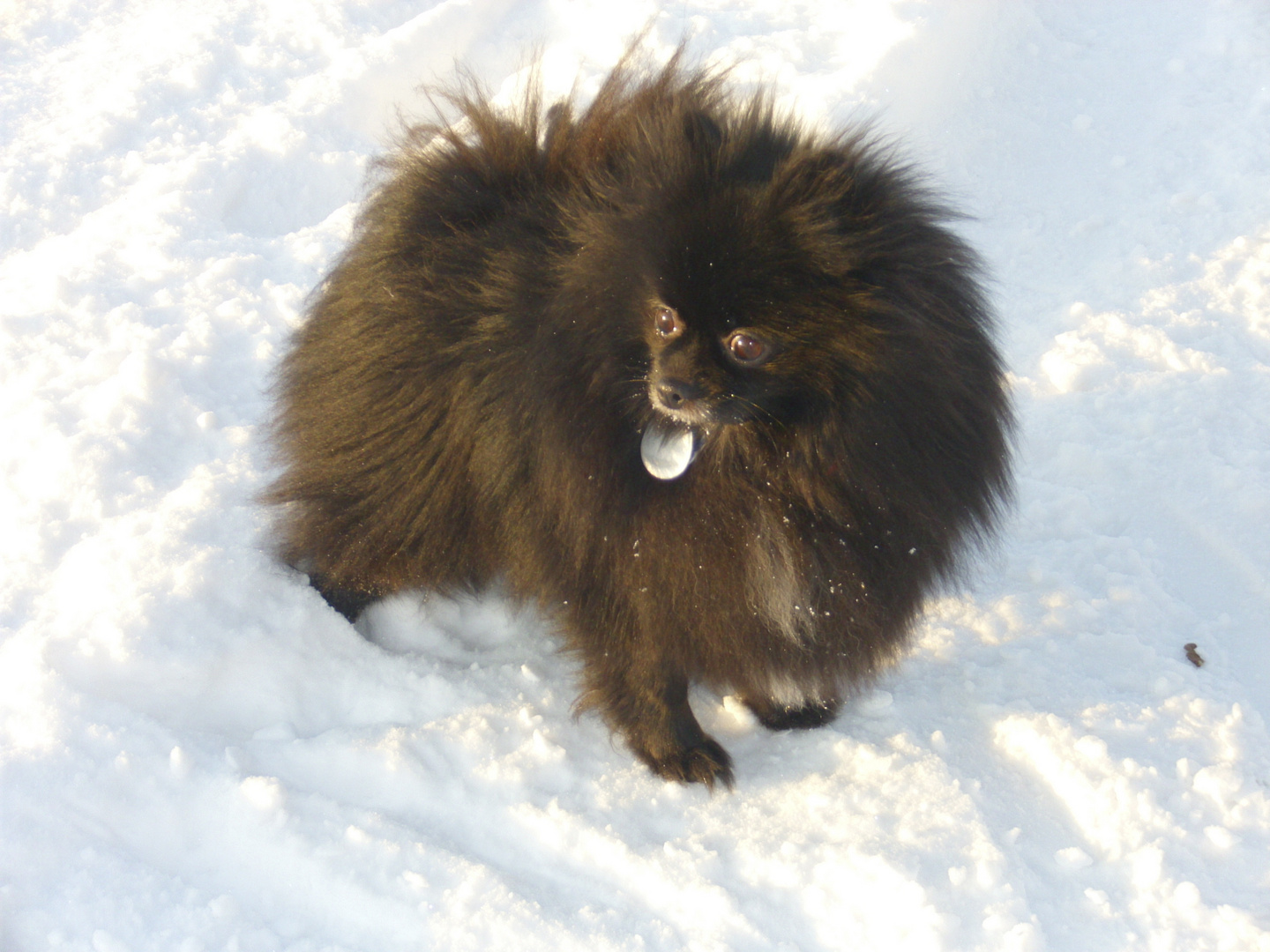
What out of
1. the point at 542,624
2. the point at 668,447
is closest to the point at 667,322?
the point at 668,447

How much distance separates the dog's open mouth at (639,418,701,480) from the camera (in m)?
2.04

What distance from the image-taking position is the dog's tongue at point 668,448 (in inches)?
80.6

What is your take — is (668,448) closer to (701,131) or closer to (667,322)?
(667,322)

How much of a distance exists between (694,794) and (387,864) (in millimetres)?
818

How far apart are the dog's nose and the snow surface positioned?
118 cm

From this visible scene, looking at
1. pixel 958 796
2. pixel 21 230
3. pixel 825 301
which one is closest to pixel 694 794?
pixel 958 796

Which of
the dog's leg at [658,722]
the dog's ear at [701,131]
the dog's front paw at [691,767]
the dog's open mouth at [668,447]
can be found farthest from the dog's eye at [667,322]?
the dog's front paw at [691,767]

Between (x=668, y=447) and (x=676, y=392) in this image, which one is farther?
(x=668, y=447)

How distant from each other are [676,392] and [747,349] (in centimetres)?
16

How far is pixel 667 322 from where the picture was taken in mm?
1866

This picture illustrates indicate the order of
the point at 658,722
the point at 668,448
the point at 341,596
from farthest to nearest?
→ the point at 341,596, the point at 658,722, the point at 668,448

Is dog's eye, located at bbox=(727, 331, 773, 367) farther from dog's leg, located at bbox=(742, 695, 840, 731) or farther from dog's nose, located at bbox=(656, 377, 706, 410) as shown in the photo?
dog's leg, located at bbox=(742, 695, 840, 731)

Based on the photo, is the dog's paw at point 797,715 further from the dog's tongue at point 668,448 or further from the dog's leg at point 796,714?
the dog's tongue at point 668,448

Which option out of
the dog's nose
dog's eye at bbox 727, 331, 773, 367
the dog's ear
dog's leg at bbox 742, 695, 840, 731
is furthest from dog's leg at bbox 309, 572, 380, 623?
the dog's ear
